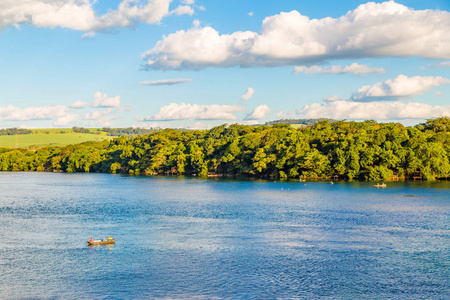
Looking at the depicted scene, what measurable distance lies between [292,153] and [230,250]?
8302 cm

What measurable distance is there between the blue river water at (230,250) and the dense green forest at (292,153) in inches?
1535

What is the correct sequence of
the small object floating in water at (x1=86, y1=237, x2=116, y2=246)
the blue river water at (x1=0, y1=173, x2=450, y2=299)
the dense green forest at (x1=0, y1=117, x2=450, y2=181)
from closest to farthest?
1. the blue river water at (x1=0, y1=173, x2=450, y2=299)
2. the small object floating in water at (x1=86, y1=237, x2=116, y2=246)
3. the dense green forest at (x1=0, y1=117, x2=450, y2=181)

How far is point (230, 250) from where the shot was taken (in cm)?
3906

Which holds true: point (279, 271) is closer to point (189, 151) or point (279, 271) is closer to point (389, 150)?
point (389, 150)

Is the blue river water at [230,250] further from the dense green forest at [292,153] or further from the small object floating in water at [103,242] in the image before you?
the dense green forest at [292,153]

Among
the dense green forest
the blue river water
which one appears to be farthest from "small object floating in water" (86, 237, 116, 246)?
the dense green forest

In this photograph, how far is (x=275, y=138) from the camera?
13450 centimetres

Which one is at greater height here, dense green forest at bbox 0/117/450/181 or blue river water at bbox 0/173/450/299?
dense green forest at bbox 0/117/450/181

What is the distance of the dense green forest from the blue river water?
3899 cm

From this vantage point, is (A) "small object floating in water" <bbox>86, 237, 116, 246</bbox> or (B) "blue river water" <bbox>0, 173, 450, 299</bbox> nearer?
(B) "blue river water" <bbox>0, 173, 450, 299</bbox>

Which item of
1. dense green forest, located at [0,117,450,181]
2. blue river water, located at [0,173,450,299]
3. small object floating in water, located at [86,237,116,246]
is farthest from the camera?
dense green forest, located at [0,117,450,181]

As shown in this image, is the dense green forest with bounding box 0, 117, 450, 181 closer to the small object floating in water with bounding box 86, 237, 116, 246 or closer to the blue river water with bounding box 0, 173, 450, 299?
the blue river water with bounding box 0, 173, 450, 299

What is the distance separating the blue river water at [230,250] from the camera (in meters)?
29.7

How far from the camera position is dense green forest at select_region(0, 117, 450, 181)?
352 feet
